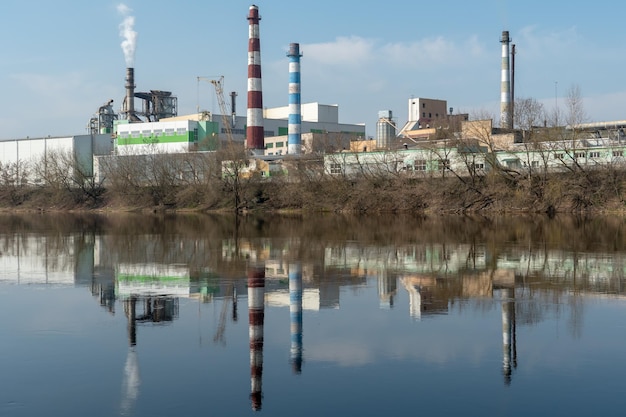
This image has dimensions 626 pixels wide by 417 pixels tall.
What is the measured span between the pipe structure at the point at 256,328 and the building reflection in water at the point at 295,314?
451mm

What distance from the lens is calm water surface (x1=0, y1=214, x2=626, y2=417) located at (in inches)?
322

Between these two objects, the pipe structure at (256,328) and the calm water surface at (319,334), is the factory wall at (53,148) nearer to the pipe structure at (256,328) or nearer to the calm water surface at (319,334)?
the calm water surface at (319,334)

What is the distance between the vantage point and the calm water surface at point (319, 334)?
26.8 feet

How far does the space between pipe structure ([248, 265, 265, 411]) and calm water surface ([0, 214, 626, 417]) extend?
37mm

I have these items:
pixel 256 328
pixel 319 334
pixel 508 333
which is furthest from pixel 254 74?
pixel 508 333

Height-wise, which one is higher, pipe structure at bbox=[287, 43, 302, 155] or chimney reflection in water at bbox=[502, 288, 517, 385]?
pipe structure at bbox=[287, 43, 302, 155]

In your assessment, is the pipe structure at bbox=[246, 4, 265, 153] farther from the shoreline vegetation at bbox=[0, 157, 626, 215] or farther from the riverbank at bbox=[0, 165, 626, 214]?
the riverbank at bbox=[0, 165, 626, 214]

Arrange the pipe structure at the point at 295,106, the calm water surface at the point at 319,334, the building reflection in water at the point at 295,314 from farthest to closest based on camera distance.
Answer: the pipe structure at the point at 295,106, the building reflection in water at the point at 295,314, the calm water surface at the point at 319,334

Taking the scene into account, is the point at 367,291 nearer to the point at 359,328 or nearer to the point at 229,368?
the point at 359,328

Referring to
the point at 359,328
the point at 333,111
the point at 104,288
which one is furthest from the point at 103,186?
the point at 359,328

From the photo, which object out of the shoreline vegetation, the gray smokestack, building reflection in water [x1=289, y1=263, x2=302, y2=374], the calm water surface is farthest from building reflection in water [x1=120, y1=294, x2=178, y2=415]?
the gray smokestack

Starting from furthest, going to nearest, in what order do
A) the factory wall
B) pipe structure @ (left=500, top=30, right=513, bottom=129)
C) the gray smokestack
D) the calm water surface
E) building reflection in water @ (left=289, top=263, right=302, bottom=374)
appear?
the gray smokestack < the factory wall < pipe structure @ (left=500, top=30, right=513, bottom=129) < building reflection in water @ (left=289, top=263, right=302, bottom=374) < the calm water surface

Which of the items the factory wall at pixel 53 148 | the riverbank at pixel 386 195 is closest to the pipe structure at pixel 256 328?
the riverbank at pixel 386 195

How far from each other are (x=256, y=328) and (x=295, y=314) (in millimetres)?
1256
